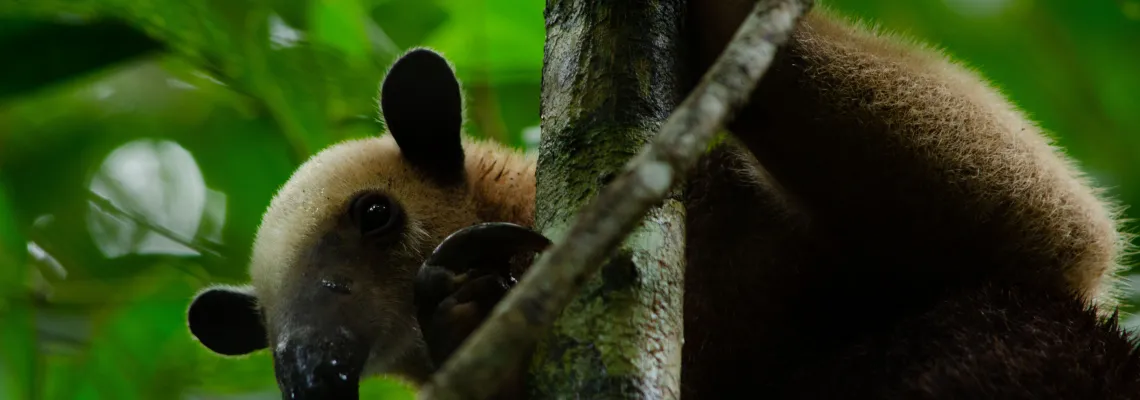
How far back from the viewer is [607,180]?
1789mm

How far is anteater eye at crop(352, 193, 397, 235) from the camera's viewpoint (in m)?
2.67

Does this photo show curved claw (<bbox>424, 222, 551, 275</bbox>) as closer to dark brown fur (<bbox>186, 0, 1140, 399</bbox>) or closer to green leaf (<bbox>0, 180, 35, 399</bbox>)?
dark brown fur (<bbox>186, 0, 1140, 399</bbox>)

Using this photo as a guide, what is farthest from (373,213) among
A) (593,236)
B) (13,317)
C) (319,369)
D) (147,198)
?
(147,198)

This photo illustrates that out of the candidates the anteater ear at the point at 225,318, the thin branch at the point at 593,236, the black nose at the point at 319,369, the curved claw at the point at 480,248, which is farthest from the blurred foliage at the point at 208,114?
the thin branch at the point at 593,236

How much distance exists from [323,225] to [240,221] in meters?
1.34

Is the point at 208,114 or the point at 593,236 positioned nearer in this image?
the point at 593,236

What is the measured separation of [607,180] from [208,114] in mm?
2693

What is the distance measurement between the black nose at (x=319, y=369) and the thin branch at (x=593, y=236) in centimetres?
115

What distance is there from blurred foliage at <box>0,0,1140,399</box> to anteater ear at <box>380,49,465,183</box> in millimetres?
753

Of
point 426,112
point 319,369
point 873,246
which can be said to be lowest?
point 319,369

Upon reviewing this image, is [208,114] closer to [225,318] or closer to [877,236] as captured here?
[225,318]

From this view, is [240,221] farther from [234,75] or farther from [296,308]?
[296,308]

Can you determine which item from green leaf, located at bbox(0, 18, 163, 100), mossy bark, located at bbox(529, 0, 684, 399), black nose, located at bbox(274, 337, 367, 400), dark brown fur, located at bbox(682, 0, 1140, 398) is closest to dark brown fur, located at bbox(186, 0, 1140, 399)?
dark brown fur, located at bbox(682, 0, 1140, 398)

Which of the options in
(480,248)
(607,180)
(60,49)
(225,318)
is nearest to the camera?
(607,180)
